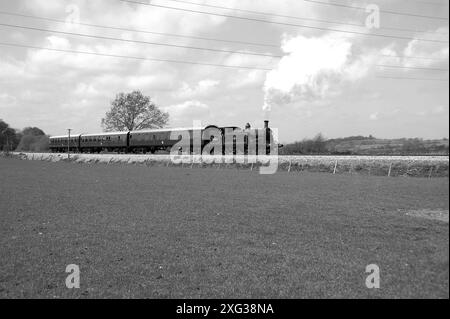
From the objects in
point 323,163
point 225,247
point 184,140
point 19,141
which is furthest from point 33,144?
point 225,247

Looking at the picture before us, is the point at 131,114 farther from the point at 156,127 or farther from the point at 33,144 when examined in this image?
the point at 33,144

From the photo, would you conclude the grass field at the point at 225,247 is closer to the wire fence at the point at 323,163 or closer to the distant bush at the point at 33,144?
the wire fence at the point at 323,163

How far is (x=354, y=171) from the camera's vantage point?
94.2 ft

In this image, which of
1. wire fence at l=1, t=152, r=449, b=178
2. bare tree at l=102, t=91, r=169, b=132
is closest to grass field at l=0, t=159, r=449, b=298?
wire fence at l=1, t=152, r=449, b=178

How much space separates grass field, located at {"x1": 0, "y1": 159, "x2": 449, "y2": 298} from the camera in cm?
540

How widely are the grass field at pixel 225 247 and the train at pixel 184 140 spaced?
84.7ft

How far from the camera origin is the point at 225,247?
8219mm

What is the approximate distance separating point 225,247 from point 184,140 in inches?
1548

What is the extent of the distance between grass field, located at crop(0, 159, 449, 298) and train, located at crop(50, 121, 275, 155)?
84.7ft

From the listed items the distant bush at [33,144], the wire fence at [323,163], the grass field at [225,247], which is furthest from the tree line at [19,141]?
the grass field at [225,247]

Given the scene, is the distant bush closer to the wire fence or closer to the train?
the train

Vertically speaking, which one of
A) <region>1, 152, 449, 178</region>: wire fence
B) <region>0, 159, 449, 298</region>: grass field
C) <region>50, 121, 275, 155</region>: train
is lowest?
<region>0, 159, 449, 298</region>: grass field
